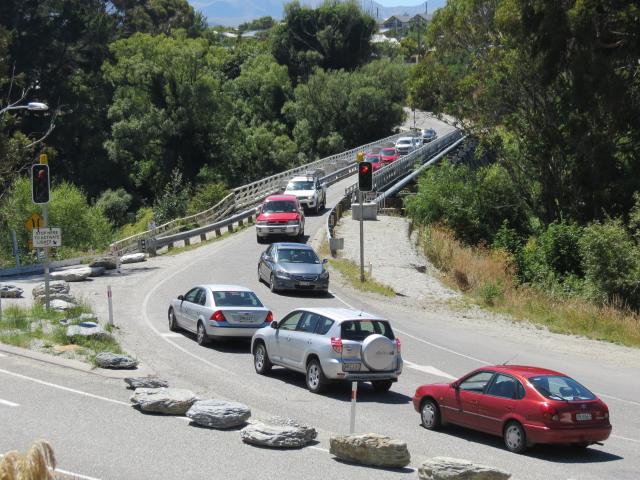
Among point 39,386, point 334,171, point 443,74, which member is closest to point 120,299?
point 39,386

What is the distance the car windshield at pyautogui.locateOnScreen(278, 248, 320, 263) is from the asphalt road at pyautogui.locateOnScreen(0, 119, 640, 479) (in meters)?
2.75

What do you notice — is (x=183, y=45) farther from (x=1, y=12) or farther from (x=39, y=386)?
(x=39, y=386)

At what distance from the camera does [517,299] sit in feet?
102

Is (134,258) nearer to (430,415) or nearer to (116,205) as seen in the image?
(430,415)

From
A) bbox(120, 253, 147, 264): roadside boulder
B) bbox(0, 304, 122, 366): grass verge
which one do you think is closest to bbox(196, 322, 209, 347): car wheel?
bbox(0, 304, 122, 366): grass verge

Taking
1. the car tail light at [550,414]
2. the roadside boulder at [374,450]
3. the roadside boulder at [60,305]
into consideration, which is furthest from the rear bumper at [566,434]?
the roadside boulder at [60,305]

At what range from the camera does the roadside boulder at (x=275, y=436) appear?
12664 mm

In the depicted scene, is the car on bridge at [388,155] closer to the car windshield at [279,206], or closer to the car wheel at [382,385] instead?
the car windshield at [279,206]

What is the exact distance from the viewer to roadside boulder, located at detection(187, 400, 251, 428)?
13773 millimetres

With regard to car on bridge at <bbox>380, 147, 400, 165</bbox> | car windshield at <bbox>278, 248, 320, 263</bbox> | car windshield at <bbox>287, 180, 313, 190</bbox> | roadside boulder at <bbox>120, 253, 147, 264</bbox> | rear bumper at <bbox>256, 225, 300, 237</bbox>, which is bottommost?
roadside boulder at <bbox>120, 253, 147, 264</bbox>

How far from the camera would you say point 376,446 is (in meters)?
12.0

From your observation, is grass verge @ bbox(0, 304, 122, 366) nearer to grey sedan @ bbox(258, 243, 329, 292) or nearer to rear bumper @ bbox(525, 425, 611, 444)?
grey sedan @ bbox(258, 243, 329, 292)

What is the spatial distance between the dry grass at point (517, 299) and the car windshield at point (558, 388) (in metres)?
12.2

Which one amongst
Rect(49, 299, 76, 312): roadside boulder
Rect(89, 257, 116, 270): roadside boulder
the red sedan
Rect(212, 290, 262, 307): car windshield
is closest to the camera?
the red sedan
